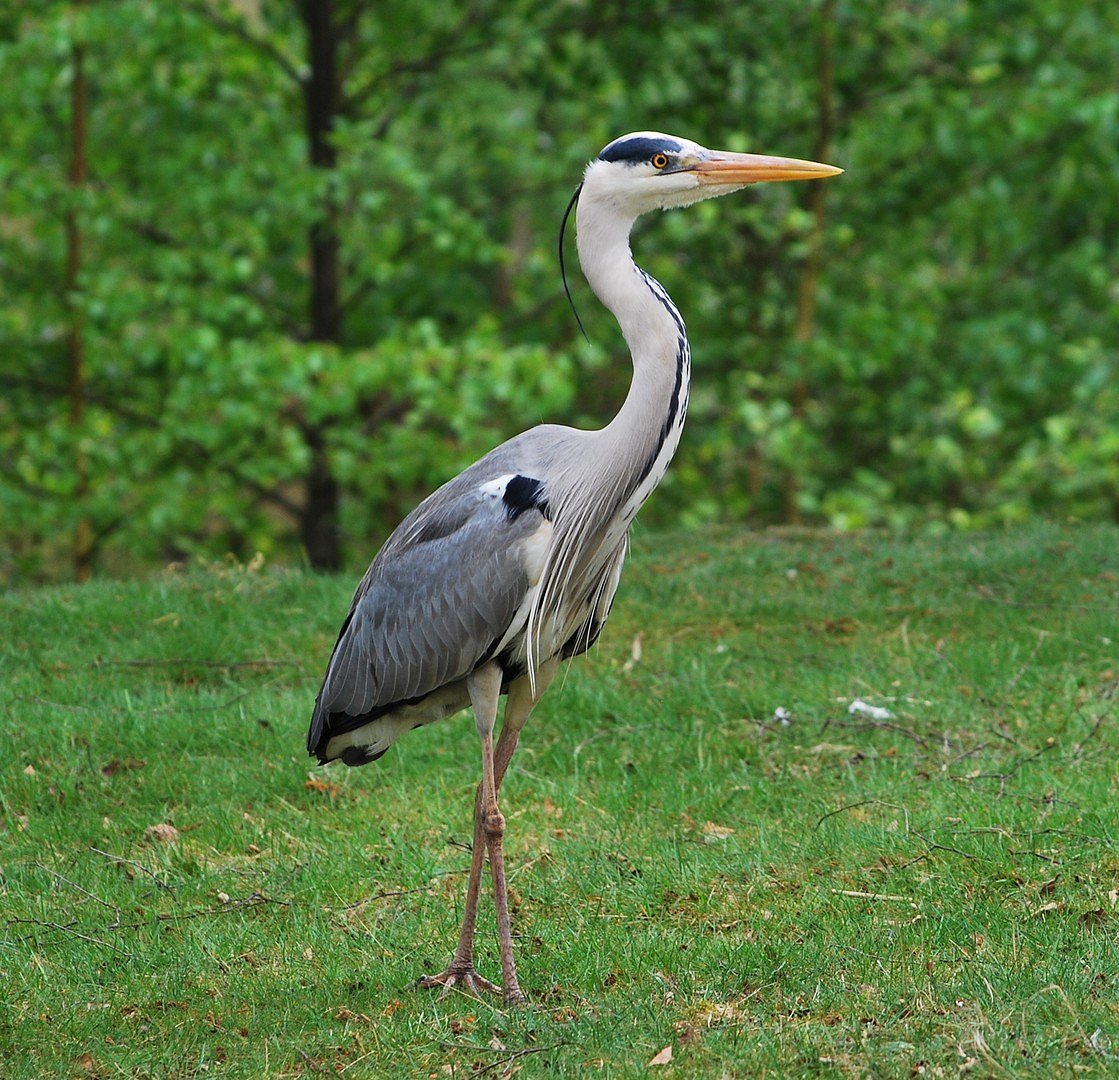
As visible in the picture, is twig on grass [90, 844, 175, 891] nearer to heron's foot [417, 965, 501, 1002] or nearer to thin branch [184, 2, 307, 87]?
heron's foot [417, 965, 501, 1002]

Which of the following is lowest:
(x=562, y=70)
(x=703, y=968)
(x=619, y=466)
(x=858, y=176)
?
(x=703, y=968)

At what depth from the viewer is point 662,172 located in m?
4.39

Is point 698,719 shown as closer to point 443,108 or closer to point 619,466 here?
point 619,466

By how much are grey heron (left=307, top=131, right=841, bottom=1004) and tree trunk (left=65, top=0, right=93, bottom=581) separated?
6.52 metres

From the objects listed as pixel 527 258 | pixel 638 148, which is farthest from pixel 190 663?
pixel 527 258

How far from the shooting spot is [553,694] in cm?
617

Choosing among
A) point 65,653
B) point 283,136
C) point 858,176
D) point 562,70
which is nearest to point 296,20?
point 283,136

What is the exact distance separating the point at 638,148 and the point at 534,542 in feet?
3.89

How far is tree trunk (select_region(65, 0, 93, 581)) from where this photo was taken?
416 inches

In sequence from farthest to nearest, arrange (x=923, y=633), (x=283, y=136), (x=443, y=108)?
1. (x=443, y=108)
2. (x=283, y=136)
3. (x=923, y=633)

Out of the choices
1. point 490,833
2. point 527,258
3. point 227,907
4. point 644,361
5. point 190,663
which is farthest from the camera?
point 527,258

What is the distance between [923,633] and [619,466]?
112 inches

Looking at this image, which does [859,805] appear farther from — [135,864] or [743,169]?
[135,864]

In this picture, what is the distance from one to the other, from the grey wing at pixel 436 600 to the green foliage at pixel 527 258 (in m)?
4.60
